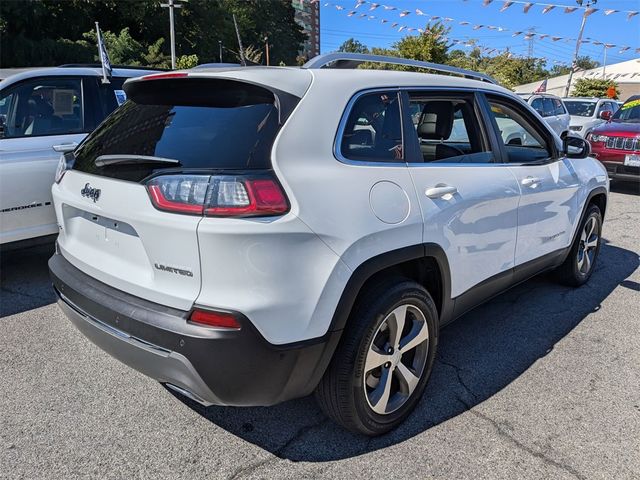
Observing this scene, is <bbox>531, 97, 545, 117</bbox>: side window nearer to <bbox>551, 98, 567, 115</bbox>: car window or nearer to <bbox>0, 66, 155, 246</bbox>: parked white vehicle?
<bbox>551, 98, 567, 115</bbox>: car window

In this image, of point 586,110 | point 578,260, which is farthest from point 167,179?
point 586,110

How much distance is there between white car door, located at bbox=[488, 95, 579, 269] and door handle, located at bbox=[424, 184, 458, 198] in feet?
2.79

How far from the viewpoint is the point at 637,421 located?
2.73 meters

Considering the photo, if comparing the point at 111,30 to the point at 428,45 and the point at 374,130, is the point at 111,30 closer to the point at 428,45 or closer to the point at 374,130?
the point at 428,45

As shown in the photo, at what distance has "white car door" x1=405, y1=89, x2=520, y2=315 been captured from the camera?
8.65 ft

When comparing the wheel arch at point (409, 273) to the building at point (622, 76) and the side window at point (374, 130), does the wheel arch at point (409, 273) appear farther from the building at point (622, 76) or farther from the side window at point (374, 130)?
the building at point (622, 76)

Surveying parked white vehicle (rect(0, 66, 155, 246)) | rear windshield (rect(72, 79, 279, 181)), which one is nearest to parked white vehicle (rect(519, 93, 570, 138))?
parked white vehicle (rect(0, 66, 155, 246))

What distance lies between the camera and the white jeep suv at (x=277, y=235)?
195 cm

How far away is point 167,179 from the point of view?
6.72 feet

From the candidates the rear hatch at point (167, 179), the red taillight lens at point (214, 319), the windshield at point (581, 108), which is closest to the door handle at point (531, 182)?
the rear hatch at point (167, 179)

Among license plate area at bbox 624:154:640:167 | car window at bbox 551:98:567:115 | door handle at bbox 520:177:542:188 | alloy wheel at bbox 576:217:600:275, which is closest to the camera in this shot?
door handle at bbox 520:177:542:188

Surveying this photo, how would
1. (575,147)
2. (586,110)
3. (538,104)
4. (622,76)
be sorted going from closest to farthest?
1. (575,147)
2. (538,104)
3. (586,110)
4. (622,76)

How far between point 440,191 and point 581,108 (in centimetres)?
1580

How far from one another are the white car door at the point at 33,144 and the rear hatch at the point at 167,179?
7.11 ft
